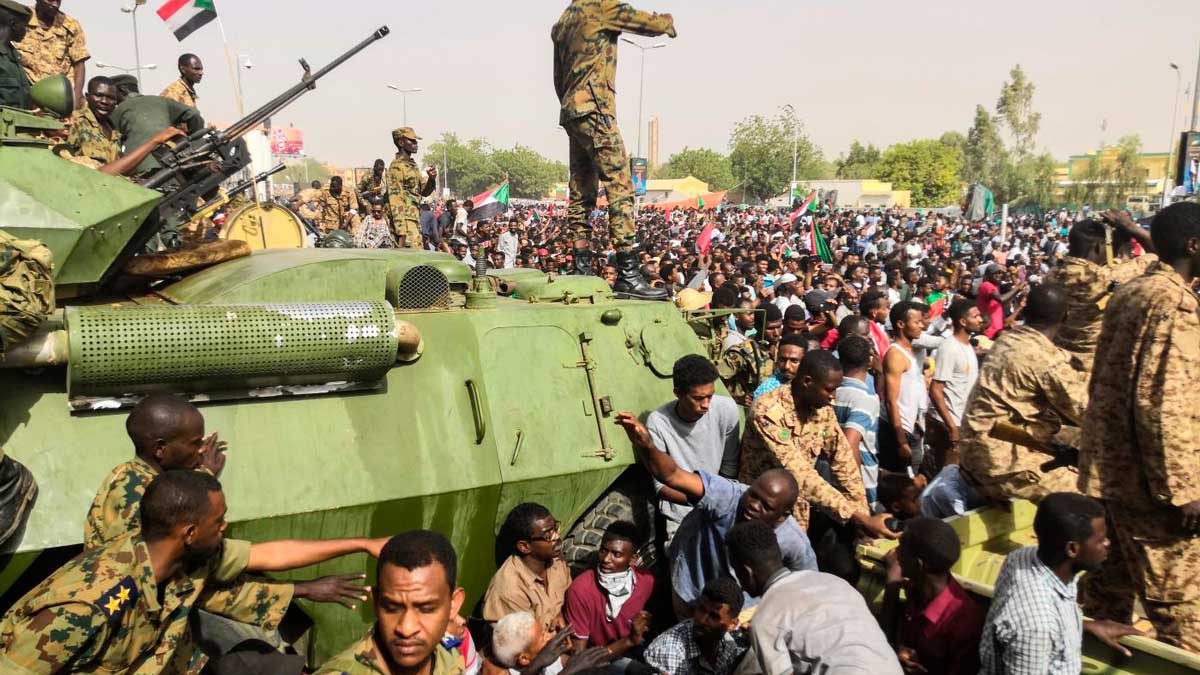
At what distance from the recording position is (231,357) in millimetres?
4133

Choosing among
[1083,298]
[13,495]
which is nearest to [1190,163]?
[1083,298]

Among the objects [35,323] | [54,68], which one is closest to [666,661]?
[35,323]

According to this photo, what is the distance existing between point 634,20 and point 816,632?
5771 mm

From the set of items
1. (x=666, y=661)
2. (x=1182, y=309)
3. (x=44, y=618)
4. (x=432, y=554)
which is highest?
(x=1182, y=309)

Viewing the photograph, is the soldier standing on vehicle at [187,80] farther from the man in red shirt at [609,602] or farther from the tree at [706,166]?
the tree at [706,166]

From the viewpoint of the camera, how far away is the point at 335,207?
49.5 feet

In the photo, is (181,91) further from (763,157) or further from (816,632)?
(763,157)

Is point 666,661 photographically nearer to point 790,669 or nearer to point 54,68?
point 790,669

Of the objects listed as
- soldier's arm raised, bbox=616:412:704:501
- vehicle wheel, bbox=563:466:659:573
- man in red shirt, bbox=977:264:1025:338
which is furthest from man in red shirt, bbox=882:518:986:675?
man in red shirt, bbox=977:264:1025:338

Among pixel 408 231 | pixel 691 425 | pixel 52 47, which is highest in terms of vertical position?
pixel 52 47

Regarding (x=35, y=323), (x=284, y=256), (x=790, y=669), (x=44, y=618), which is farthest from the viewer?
(x=284, y=256)

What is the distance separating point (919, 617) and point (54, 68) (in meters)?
9.40

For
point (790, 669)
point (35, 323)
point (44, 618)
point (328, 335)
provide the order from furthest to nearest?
1. point (328, 335)
2. point (35, 323)
3. point (790, 669)
4. point (44, 618)

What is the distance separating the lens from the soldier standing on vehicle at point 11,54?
5.95 metres
